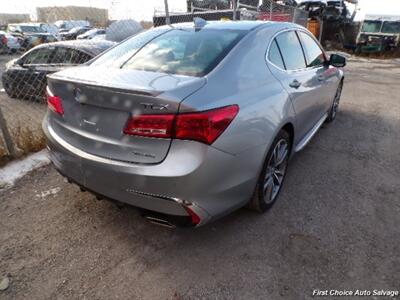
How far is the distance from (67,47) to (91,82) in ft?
17.5

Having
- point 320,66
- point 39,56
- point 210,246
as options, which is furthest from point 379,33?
point 210,246

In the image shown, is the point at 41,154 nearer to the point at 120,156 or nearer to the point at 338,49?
the point at 120,156

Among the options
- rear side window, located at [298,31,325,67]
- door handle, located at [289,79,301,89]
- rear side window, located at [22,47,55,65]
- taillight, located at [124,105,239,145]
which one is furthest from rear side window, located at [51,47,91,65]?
taillight, located at [124,105,239,145]

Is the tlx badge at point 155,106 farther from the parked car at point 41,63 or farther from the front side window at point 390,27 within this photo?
the front side window at point 390,27

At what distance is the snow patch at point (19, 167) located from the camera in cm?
359

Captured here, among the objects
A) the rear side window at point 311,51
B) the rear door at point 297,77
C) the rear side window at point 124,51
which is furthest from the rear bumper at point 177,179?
the rear side window at point 311,51

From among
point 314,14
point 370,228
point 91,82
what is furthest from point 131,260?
point 314,14

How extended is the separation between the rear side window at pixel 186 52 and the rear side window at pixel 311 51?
1336 mm

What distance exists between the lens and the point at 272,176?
3.02 meters

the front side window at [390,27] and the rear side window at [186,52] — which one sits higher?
the rear side window at [186,52]

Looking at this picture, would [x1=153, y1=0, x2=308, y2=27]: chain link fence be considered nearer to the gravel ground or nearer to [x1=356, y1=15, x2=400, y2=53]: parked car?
[x1=356, y1=15, x2=400, y2=53]: parked car

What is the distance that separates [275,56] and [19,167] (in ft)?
10.4

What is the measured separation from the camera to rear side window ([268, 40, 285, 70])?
2.92m

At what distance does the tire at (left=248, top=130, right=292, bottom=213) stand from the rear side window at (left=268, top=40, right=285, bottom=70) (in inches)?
24.6
